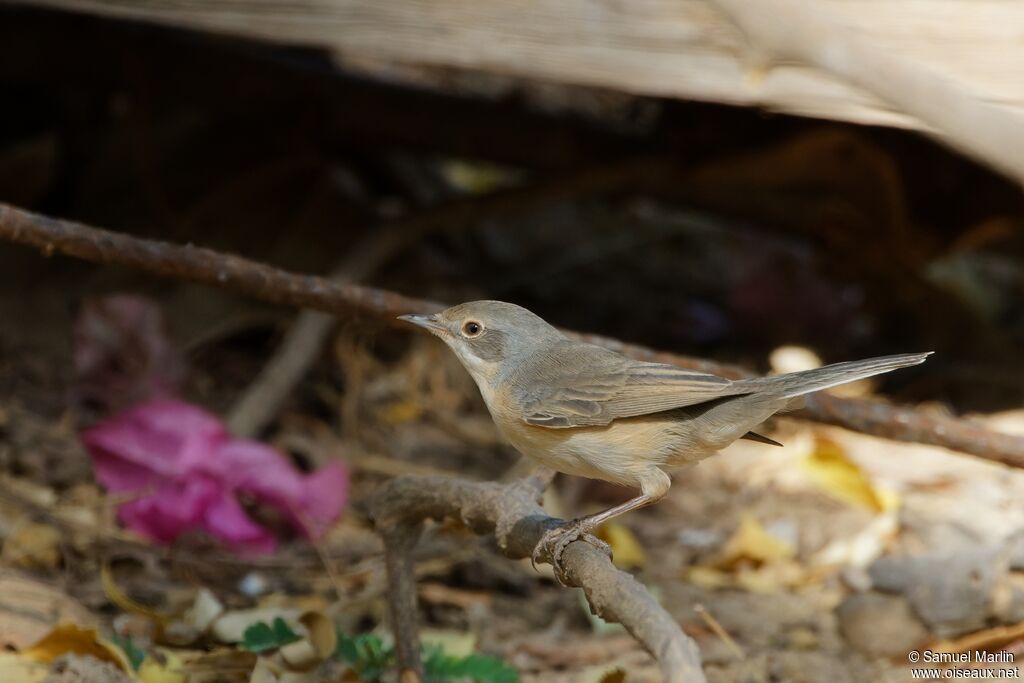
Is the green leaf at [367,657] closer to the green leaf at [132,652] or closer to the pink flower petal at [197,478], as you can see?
the green leaf at [132,652]

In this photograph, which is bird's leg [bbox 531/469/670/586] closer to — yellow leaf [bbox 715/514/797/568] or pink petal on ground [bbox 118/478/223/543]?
yellow leaf [bbox 715/514/797/568]

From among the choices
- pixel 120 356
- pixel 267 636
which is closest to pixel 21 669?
pixel 267 636

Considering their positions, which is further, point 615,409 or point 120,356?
point 120,356

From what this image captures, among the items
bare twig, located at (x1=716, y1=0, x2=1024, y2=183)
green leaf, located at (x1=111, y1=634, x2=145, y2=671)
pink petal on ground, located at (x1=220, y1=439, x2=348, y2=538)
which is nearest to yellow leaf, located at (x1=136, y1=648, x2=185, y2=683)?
green leaf, located at (x1=111, y1=634, x2=145, y2=671)

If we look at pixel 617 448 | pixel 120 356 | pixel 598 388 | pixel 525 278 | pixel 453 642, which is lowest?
pixel 453 642

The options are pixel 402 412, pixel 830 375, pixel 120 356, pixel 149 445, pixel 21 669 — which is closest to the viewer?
pixel 830 375

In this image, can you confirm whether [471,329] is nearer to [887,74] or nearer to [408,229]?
[887,74]
